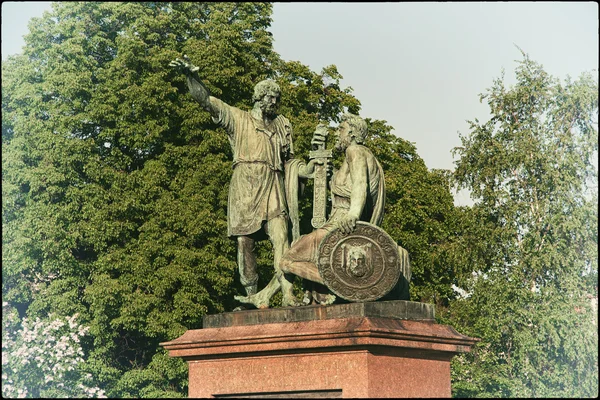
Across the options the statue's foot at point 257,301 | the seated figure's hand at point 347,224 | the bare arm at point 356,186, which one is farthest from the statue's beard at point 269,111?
the statue's foot at point 257,301

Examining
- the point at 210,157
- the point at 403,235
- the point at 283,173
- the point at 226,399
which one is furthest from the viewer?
the point at 403,235

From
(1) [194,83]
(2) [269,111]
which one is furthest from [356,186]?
(1) [194,83]

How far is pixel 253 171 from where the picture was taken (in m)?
14.1

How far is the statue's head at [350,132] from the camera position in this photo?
45.4 feet

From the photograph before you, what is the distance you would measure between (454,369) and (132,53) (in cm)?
1225

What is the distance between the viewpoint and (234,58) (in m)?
31.4

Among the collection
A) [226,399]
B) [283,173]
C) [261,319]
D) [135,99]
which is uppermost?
[135,99]

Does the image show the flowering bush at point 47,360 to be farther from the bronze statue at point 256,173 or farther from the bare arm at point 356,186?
the bare arm at point 356,186

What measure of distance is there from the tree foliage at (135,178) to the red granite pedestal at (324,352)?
14.5 meters

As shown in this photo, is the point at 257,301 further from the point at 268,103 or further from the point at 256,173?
the point at 268,103

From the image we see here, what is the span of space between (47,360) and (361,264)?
20.2 meters

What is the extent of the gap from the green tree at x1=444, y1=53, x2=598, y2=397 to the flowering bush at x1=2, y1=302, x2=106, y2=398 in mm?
10183

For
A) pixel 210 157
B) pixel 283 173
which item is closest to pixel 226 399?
pixel 283 173

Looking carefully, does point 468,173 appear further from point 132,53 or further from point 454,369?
point 132,53
